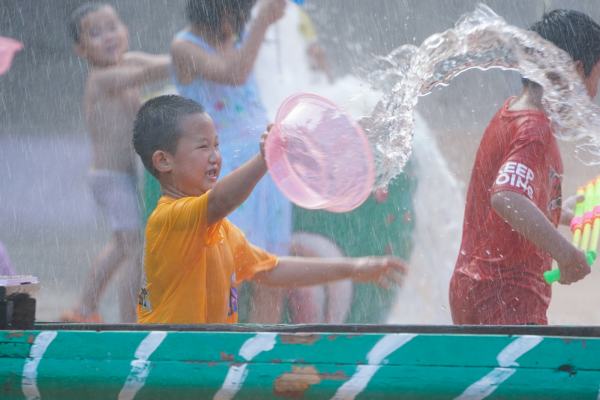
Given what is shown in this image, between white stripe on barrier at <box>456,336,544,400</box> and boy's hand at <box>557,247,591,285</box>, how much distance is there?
1059mm

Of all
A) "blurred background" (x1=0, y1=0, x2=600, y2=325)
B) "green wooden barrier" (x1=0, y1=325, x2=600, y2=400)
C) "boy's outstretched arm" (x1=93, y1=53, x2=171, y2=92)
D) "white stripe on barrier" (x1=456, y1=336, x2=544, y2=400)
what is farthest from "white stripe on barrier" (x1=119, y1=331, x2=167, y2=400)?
"blurred background" (x1=0, y1=0, x2=600, y2=325)

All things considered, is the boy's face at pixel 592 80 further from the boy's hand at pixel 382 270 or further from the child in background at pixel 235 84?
the child in background at pixel 235 84

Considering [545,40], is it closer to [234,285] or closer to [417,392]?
[234,285]

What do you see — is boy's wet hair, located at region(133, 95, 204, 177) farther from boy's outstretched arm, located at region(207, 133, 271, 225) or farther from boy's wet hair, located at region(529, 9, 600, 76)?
boy's wet hair, located at region(529, 9, 600, 76)

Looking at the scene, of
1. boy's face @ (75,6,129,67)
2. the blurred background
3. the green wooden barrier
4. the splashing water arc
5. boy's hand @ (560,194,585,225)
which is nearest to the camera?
the green wooden barrier

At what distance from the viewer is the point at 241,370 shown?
157cm

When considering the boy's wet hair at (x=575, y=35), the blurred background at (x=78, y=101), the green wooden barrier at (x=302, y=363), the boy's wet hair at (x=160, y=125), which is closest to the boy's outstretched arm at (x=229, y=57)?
the boy's wet hair at (x=160, y=125)

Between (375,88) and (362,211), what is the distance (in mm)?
511

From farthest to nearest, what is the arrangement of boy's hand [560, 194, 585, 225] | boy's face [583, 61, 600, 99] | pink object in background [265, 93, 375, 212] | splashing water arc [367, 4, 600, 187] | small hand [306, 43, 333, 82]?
small hand [306, 43, 333, 82] → boy's hand [560, 194, 585, 225] → boy's face [583, 61, 600, 99] → splashing water arc [367, 4, 600, 187] → pink object in background [265, 93, 375, 212]

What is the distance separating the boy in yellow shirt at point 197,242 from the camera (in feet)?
7.66

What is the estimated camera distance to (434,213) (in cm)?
388

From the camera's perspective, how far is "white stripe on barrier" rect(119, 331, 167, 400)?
1.60m

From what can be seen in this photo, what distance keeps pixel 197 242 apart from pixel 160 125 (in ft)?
1.35

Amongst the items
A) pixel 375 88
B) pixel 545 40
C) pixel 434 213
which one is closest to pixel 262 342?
pixel 545 40
